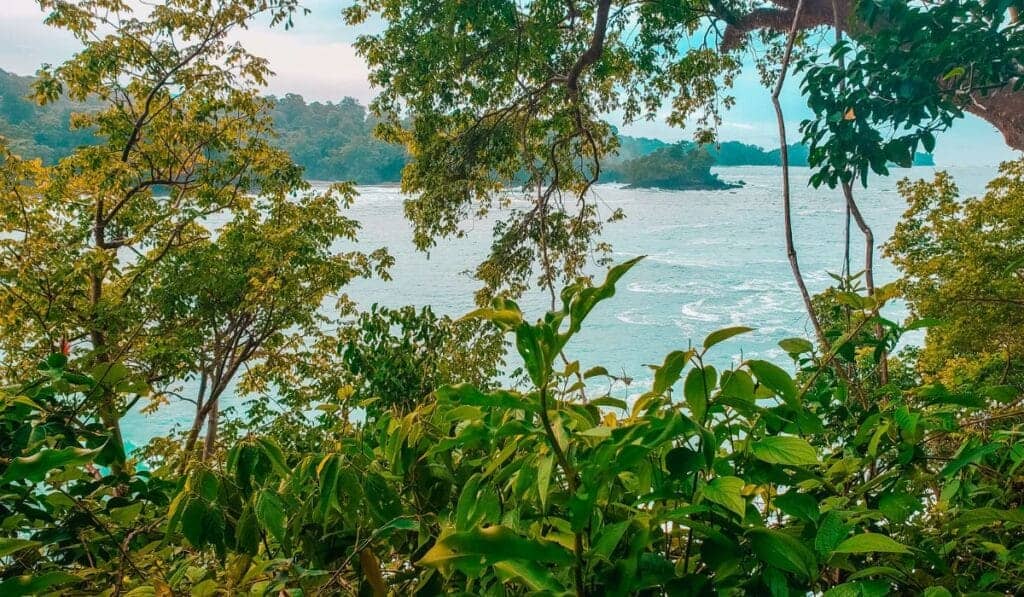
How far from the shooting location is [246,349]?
6852 millimetres

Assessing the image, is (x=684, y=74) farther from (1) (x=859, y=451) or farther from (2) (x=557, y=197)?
(1) (x=859, y=451)

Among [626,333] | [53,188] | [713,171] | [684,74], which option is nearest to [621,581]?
[684,74]

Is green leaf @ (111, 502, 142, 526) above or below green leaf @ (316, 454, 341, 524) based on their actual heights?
below

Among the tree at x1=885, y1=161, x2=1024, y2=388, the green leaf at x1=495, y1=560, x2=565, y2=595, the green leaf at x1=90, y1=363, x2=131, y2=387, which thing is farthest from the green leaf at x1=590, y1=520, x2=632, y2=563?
the tree at x1=885, y1=161, x2=1024, y2=388

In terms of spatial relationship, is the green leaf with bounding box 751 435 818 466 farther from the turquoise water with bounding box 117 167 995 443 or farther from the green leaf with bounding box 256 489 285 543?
the turquoise water with bounding box 117 167 995 443

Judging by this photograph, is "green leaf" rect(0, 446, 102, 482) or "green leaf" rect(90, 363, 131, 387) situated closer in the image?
"green leaf" rect(0, 446, 102, 482)

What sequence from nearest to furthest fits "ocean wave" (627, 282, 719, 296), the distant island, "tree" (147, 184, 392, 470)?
"tree" (147, 184, 392, 470), the distant island, "ocean wave" (627, 282, 719, 296)

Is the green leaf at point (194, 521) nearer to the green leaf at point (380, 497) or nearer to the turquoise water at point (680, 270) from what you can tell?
the green leaf at point (380, 497)

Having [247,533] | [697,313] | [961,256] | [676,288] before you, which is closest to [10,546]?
[247,533]

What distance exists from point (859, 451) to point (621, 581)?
431 millimetres

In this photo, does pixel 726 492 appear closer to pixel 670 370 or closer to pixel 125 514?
pixel 670 370

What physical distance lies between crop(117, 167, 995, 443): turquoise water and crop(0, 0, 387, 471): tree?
23.1 ft

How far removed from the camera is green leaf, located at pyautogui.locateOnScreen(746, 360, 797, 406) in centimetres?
41

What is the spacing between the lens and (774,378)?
16.4 inches
